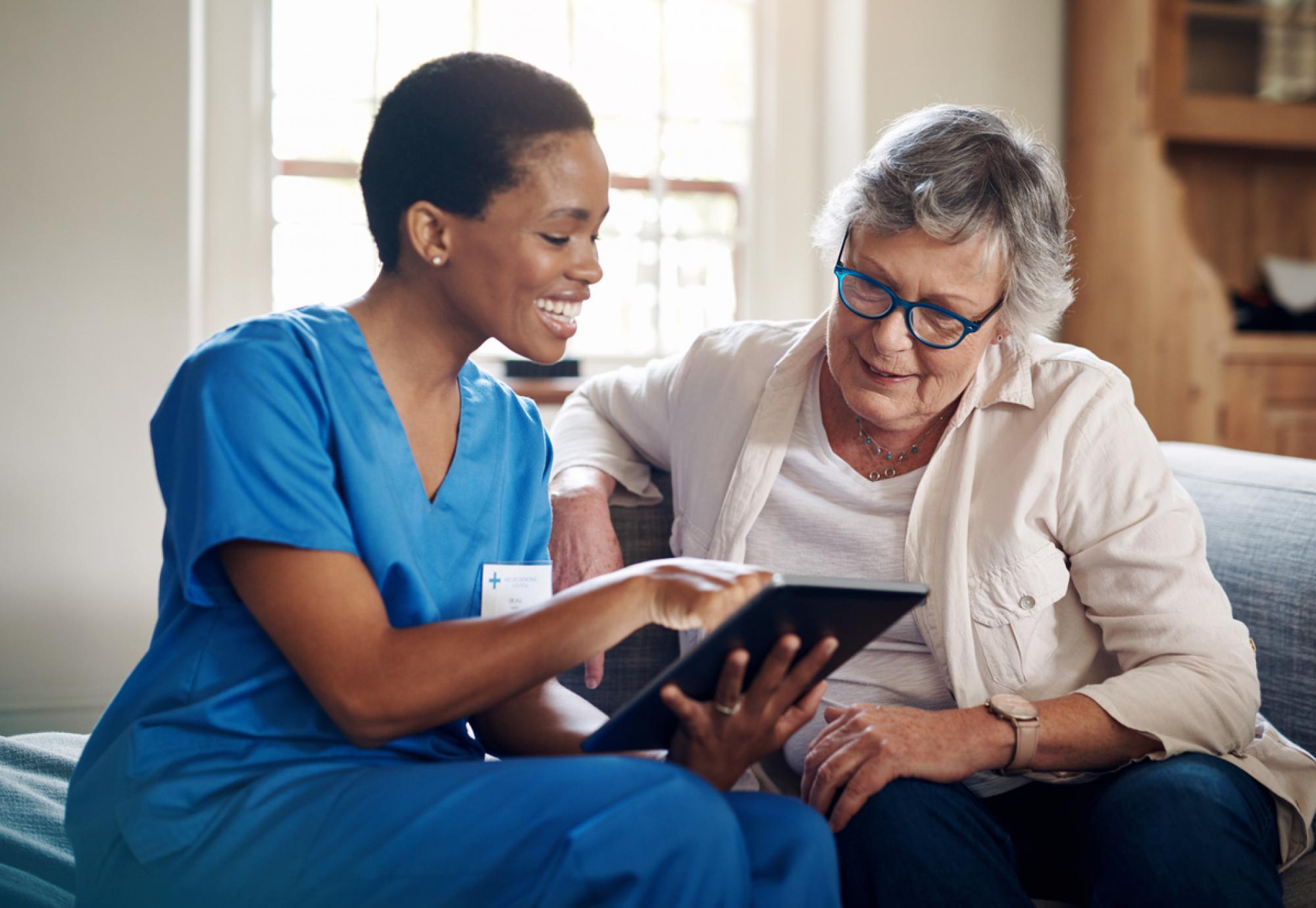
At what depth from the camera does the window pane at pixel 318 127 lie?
2.89m

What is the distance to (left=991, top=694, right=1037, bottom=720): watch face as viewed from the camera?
120 cm

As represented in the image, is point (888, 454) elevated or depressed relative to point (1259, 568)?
elevated

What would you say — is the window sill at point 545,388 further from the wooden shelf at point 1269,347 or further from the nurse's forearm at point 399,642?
the nurse's forearm at point 399,642

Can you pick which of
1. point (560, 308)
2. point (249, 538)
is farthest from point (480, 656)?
point (560, 308)

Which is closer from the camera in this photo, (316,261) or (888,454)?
(888,454)

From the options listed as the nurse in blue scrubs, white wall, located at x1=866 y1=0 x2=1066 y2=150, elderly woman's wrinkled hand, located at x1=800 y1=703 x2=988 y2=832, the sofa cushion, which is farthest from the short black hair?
white wall, located at x1=866 y1=0 x2=1066 y2=150

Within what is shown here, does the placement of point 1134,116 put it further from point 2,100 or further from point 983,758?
point 2,100

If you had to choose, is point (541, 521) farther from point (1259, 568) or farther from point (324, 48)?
point (324, 48)

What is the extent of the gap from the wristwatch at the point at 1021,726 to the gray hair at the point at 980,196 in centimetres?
47

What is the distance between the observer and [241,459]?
895 mm

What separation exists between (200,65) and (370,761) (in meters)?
2.23

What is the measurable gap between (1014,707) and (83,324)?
2.16m

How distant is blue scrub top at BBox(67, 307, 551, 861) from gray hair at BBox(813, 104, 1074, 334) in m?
0.64

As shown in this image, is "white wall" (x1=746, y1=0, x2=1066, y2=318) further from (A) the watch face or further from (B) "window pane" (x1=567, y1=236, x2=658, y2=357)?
(A) the watch face
